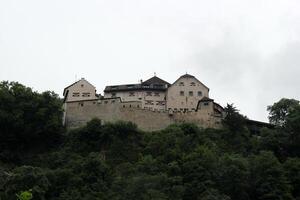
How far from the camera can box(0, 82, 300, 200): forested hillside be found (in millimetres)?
46844

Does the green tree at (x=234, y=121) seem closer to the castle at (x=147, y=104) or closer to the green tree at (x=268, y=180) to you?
the castle at (x=147, y=104)

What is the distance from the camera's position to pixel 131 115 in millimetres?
63156

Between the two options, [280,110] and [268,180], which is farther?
[280,110]

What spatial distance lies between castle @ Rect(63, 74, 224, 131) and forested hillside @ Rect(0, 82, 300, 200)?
2156 millimetres

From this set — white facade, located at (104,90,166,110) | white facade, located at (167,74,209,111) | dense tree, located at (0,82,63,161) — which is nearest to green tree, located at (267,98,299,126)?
white facade, located at (167,74,209,111)

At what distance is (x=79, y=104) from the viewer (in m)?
64.6

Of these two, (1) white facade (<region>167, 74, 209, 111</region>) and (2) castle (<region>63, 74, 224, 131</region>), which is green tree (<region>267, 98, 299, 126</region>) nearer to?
(2) castle (<region>63, 74, 224, 131</region>)

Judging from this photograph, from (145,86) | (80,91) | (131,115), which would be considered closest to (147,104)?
(145,86)

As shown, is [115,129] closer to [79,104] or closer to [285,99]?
[79,104]

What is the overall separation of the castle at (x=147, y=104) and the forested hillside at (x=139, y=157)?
2156 mm

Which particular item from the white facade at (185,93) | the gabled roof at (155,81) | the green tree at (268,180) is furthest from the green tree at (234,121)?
the gabled roof at (155,81)

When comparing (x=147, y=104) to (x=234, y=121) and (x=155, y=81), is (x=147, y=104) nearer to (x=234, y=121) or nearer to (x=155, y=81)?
(x=155, y=81)

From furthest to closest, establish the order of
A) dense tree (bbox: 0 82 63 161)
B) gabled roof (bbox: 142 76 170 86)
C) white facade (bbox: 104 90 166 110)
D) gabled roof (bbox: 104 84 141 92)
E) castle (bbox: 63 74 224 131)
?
gabled roof (bbox: 142 76 170 86)
gabled roof (bbox: 104 84 141 92)
white facade (bbox: 104 90 166 110)
castle (bbox: 63 74 224 131)
dense tree (bbox: 0 82 63 161)

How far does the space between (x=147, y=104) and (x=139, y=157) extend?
43.4ft
